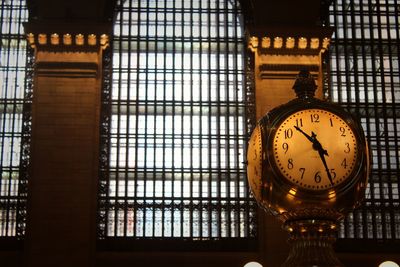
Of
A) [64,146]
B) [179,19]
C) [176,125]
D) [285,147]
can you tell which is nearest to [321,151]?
[285,147]

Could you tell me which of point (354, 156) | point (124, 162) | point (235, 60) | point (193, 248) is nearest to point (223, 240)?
point (193, 248)

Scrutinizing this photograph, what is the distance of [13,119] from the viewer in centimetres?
2161

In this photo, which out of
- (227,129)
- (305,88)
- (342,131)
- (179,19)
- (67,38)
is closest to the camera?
(342,131)

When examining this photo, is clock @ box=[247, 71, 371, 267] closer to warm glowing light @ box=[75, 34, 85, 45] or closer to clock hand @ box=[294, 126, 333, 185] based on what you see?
clock hand @ box=[294, 126, 333, 185]

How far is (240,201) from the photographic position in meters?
21.1

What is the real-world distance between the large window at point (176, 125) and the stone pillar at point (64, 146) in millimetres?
692

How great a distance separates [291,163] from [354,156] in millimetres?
219

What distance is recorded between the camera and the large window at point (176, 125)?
68.6ft

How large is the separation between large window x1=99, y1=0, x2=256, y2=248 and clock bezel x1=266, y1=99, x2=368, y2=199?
58.7 feet

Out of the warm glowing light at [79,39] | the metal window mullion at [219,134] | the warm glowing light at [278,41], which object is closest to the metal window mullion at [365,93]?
the warm glowing light at [278,41]

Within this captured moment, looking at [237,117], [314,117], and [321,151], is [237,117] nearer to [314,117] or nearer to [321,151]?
[314,117]

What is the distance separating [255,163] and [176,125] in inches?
737

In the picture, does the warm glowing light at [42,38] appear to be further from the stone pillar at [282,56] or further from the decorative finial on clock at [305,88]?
the decorative finial on clock at [305,88]

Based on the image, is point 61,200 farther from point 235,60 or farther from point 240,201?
point 235,60
